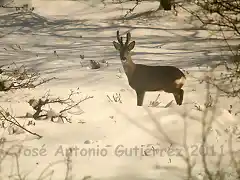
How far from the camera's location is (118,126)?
5551 millimetres

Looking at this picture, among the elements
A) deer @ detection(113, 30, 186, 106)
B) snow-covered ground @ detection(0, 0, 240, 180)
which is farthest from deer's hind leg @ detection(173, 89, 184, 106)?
snow-covered ground @ detection(0, 0, 240, 180)

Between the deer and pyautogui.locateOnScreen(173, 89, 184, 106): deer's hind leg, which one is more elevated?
the deer

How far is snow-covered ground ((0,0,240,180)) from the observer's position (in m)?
4.53

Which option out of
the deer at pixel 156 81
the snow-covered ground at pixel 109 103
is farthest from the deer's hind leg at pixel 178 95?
the snow-covered ground at pixel 109 103

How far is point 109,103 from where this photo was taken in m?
6.61

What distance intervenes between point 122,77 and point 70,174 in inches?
164

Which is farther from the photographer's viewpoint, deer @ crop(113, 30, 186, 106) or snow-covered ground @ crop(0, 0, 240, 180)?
deer @ crop(113, 30, 186, 106)

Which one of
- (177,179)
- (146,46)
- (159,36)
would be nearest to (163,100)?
(177,179)

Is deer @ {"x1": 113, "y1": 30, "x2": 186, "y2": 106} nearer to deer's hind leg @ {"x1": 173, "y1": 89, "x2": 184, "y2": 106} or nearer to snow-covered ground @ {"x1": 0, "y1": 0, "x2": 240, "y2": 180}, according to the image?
deer's hind leg @ {"x1": 173, "y1": 89, "x2": 184, "y2": 106}

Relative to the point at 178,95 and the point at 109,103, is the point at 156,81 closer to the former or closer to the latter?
the point at 178,95

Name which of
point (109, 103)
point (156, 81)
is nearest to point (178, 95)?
point (156, 81)

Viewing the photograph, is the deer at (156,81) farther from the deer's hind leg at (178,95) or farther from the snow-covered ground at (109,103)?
the snow-covered ground at (109,103)

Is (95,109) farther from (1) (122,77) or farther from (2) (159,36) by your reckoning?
(2) (159,36)

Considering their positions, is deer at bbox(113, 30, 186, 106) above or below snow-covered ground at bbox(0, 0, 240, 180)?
above
